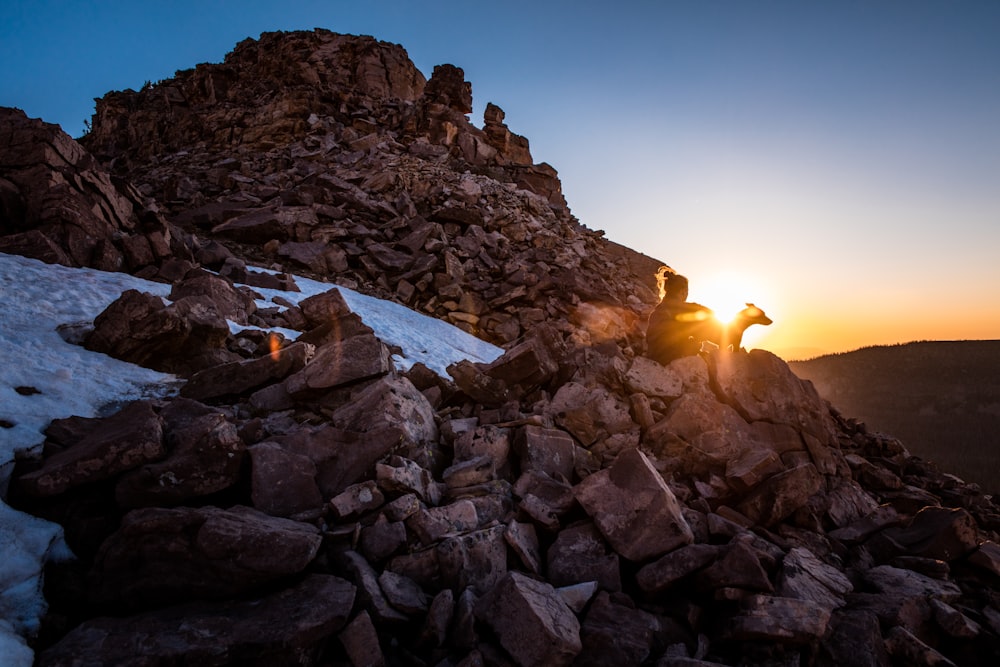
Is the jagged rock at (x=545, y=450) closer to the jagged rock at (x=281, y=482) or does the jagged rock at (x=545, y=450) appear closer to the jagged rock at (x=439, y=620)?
the jagged rock at (x=439, y=620)

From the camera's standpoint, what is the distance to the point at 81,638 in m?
3.06

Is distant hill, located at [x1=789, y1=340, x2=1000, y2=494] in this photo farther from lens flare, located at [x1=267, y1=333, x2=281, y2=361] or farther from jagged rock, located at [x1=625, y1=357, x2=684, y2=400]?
Answer: lens flare, located at [x1=267, y1=333, x2=281, y2=361]

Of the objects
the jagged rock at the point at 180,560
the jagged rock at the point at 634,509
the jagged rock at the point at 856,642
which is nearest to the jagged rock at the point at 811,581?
the jagged rock at the point at 856,642

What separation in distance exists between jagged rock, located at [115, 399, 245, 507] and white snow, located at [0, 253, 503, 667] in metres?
0.65

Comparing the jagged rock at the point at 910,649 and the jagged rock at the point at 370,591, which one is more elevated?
the jagged rock at the point at 370,591

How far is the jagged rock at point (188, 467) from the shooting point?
414cm

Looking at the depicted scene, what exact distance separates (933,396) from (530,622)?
32.7 metres

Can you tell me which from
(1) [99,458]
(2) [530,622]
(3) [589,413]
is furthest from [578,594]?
(1) [99,458]

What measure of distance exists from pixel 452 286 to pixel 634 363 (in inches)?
354

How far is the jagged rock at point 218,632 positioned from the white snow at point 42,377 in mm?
340

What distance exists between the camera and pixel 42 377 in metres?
5.86

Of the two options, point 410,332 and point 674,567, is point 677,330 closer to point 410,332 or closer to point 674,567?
point 674,567

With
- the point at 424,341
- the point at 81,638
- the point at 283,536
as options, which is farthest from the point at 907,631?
the point at 424,341

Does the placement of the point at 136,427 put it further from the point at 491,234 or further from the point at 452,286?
the point at 491,234
